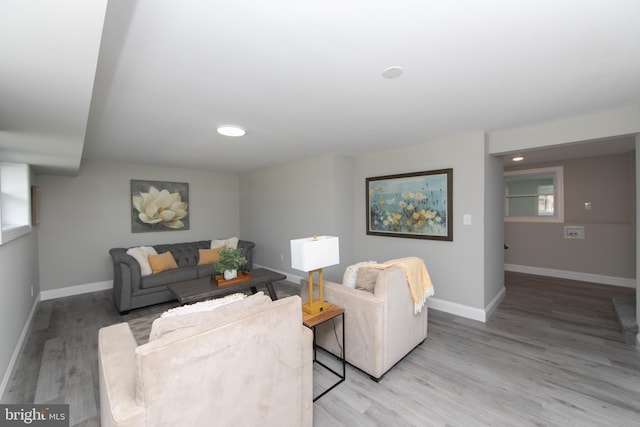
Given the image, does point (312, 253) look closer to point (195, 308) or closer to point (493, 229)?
point (195, 308)

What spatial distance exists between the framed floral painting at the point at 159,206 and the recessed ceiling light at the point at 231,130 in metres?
2.73

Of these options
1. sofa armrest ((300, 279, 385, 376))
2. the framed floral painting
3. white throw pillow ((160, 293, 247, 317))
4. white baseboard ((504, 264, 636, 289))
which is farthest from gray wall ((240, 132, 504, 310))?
white throw pillow ((160, 293, 247, 317))

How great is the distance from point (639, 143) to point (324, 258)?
302 centimetres

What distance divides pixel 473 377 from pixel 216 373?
6.51 feet

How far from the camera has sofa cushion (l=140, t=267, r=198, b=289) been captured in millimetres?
3547

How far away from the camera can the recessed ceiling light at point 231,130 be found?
273cm

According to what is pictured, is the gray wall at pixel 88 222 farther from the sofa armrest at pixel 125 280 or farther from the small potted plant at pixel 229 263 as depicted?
the small potted plant at pixel 229 263

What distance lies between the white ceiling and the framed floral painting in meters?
1.92

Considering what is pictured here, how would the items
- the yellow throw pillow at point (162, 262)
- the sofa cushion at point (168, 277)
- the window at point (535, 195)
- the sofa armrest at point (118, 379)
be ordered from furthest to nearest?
the window at point (535, 195) < the yellow throw pillow at point (162, 262) < the sofa cushion at point (168, 277) < the sofa armrest at point (118, 379)

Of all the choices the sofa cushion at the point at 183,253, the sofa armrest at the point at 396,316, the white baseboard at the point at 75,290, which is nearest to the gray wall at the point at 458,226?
the sofa armrest at the point at 396,316

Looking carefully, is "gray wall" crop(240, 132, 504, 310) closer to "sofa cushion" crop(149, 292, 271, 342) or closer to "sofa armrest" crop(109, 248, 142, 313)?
"sofa armrest" crop(109, 248, 142, 313)

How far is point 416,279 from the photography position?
94.6 inches

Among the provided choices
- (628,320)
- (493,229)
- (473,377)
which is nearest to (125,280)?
(473,377)

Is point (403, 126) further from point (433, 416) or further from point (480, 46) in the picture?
point (433, 416)
